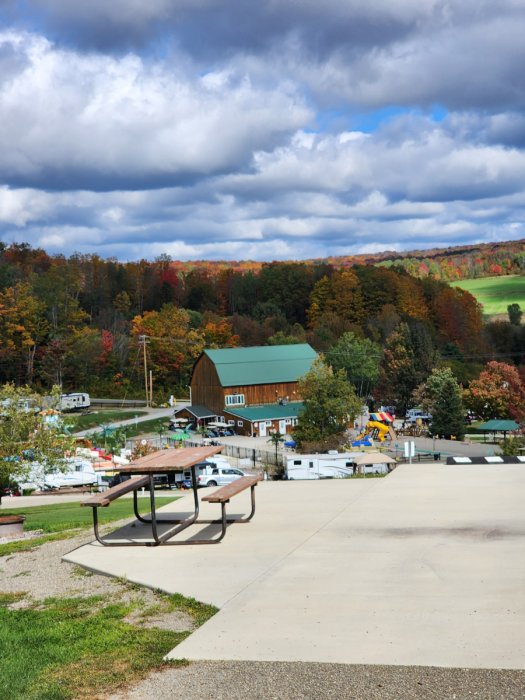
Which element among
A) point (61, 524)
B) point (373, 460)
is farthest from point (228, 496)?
point (373, 460)

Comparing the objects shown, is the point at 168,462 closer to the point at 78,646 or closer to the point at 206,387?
the point at 78,646

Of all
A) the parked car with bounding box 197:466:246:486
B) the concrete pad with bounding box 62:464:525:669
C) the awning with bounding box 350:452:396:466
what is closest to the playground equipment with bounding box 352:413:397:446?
the parked car with bounding box 197:466:246:486

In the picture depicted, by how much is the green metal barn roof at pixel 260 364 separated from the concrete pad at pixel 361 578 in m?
58.3

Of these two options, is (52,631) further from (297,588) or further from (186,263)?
(186,263)

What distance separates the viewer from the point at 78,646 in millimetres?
6754

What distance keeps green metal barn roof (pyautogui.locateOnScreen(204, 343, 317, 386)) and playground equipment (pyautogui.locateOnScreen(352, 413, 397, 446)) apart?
15.0m

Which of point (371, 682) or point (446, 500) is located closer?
point (371, 682)

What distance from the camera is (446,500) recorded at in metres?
12.9

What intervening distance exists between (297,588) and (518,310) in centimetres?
12632

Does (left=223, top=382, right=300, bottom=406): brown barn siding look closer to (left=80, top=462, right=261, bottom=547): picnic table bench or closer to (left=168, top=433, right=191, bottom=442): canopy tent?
(left=168, top=433, right=191, bottom=442): canopy tent

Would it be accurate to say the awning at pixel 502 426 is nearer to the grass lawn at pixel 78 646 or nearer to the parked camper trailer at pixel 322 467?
the parked camper trailer at pixel 322 467

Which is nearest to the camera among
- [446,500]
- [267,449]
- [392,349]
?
[446,500]

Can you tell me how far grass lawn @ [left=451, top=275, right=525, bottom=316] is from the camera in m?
144

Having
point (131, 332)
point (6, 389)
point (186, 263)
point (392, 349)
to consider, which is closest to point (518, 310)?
point (392, 349)
